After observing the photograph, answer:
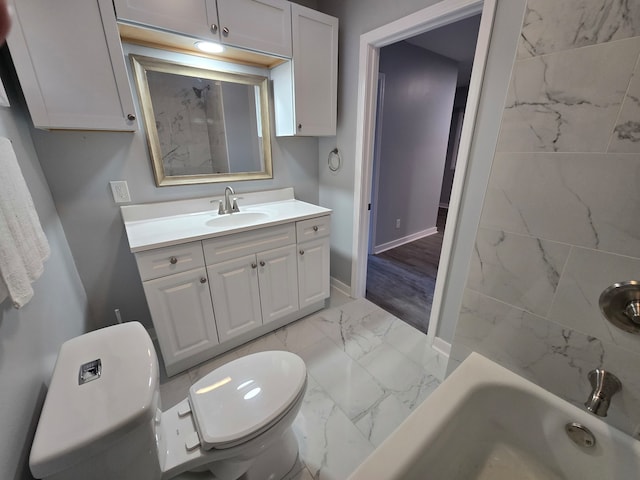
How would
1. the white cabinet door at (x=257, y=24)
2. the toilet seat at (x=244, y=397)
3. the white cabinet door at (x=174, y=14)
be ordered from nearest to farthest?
the toilet seat at (x=244, y=397) < the white cabinet door at (x=174, y=14) < the white cabinet door at (x=257, y=24)

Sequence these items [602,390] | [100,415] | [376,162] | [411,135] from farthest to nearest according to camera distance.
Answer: [411,135], [376,162], [602,390], [100,415]

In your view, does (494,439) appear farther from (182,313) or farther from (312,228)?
(182,313)

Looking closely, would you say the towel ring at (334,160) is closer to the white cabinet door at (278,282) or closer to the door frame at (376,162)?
the door frame at (376,162)

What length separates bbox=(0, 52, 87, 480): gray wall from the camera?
2.27ft

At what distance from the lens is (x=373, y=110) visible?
1907 mm

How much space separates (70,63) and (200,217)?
2.94ft

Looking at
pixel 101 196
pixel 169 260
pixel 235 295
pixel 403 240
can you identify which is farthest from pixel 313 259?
pixel 403 240

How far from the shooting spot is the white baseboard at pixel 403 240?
11.3ft

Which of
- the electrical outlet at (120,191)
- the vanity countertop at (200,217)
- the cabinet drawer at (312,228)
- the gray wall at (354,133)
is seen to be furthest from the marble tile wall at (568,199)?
the electrical outlet at (120,191)

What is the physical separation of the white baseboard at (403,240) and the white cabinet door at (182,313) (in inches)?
90.0

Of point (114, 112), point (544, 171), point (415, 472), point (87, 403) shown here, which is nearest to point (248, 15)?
point (114, 112)

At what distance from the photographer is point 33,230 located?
894 millimetres

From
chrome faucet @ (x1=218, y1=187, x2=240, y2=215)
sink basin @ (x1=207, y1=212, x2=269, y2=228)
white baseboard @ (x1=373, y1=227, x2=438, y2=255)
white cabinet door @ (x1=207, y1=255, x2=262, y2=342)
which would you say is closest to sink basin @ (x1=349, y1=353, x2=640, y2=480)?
white cabinet door @ (x1=207, y1=255, x2=262, y2=342)

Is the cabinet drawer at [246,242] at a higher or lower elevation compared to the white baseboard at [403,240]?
higher
